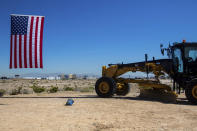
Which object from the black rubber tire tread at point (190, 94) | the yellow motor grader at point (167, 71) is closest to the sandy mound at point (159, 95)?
the yellow motor grader at point (167, 71)

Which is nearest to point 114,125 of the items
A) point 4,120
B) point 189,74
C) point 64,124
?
point 64,124

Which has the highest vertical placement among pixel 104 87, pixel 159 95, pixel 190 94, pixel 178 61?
pixel 178 61

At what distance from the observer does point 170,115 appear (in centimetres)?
759

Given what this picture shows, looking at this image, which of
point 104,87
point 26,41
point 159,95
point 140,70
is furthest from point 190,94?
point 26,41

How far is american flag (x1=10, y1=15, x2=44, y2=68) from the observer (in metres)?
10.7

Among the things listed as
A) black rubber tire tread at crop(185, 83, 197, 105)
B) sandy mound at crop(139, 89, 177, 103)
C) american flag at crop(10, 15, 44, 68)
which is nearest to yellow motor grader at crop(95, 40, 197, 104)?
black rubber tire tread at crop(185, 83, 197, 105)

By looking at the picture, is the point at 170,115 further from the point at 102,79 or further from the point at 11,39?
the point at 11,39

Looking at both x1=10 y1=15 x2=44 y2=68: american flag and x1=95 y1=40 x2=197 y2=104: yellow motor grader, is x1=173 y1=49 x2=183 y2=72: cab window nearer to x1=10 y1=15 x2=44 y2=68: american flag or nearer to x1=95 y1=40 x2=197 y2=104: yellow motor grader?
x1=95 y1=40 x2=197 y2=104: yellow motor grader

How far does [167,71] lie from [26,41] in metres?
7.54

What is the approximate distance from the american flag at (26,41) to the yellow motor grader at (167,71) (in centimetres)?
452

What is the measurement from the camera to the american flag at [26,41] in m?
10.7

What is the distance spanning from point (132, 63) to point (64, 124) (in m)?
7.99

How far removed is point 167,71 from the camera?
38.9ft

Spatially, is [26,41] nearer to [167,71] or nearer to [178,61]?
[167,71]
